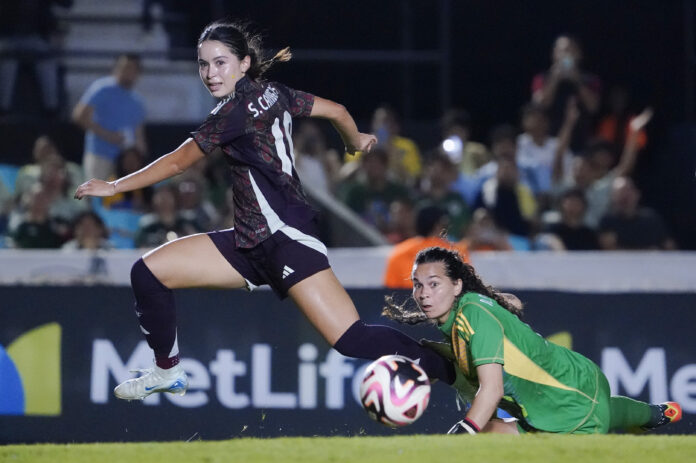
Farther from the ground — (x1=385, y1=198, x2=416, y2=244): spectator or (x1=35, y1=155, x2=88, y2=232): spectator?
(x1=35, y1=155, x2=88, y2=232): spectator

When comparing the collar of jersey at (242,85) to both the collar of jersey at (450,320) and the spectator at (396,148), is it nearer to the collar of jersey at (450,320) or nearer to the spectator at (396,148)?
the collar of jersey at (450,320)

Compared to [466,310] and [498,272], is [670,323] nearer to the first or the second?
[498,272]

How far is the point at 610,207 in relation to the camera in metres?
11.0

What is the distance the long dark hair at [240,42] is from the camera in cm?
578

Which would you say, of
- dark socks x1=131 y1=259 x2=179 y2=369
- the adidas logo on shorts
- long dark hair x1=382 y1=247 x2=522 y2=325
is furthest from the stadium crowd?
the adidas logo on shorts

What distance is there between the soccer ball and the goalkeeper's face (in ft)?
1.31

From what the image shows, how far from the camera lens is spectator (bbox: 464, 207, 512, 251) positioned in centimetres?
1012

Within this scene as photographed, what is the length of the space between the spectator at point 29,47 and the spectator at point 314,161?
273 centimetres

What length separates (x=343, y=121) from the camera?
6.04 m

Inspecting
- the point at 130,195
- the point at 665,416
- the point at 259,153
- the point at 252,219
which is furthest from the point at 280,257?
the point at 130,195

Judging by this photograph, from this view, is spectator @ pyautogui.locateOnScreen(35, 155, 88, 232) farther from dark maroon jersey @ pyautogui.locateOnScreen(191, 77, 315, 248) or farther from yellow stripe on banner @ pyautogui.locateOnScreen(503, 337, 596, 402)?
yellow stripe on banner @ pyautogui.locateOnScreen(503, 337, 596, 402)

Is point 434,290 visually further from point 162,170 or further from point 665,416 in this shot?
point 665,416

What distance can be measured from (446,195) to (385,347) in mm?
5085

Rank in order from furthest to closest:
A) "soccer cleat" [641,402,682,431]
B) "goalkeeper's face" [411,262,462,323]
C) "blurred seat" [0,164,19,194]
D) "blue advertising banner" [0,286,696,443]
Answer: "blurred seat" [0,164,19,194]
"blue advertising banner" [0,286,696,443]
"soccer cleat" [641,402,682,431]
"goalkeeper's face" [411,262,462,323]
